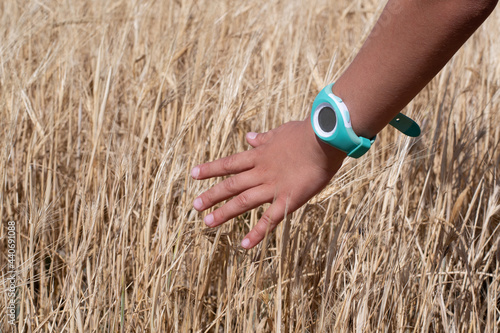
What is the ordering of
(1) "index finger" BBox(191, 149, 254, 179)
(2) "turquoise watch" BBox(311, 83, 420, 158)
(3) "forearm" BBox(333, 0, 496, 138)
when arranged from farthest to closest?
(1) "index finger" BBox(191, 149, 254, 179), (2) "turquoise watch" BBox(311, 83, 420, 158), (3) "forearm" BBox(333, 0, 496, 138)

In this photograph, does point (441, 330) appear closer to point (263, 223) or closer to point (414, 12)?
point (263, 223)

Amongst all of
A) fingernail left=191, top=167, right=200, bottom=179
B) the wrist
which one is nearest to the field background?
fingernail left=191, top=167, right=200, bottom=179

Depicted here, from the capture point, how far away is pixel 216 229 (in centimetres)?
98

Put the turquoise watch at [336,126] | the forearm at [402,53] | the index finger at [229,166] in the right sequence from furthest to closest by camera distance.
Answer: the index finger at [229,166], the turquoise watch at [336,126], the forearm at [402,53]

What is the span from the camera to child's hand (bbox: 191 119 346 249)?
0.76 metres

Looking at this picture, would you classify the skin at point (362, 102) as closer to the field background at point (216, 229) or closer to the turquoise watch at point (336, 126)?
the turquoise watch at point (336, 126)

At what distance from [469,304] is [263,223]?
0.53 metres

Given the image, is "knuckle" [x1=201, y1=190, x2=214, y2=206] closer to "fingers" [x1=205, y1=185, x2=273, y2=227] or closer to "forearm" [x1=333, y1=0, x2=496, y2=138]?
"fingers" [x1=205, y1=185, x2=273, y2=227]

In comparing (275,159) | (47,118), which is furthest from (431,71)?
(47,118)

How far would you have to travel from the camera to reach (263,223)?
805mm

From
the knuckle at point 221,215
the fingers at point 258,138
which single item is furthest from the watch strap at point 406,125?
the knuckle at point 221,215

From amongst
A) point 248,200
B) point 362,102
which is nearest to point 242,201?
point 248,200

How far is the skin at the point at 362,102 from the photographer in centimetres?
60

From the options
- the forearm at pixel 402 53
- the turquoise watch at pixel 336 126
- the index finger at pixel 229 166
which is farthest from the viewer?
the index finger at pixel 229 166
